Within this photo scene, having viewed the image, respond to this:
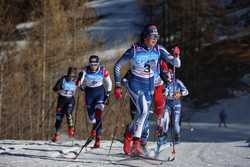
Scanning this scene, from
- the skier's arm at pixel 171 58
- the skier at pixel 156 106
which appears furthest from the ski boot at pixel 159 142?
the skier's arm at pixel 171 58

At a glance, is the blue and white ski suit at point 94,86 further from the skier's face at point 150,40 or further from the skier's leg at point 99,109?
the skier's face at point 150,40

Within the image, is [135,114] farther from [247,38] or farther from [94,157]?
[247,38]

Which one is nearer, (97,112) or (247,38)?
(97,112)

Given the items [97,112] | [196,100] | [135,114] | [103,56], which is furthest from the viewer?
[196,100]

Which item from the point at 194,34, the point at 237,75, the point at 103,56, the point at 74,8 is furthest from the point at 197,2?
the point at 74,8

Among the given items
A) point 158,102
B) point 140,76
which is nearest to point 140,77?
point 140,76

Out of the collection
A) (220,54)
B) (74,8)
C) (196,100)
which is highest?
(74,8)

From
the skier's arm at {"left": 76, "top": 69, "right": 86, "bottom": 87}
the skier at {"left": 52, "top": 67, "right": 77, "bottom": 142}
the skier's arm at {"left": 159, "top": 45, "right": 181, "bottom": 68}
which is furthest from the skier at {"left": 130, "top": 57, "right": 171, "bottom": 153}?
the skier at {"left": 52, "top": 67, "right": 77, "bottom": 142}

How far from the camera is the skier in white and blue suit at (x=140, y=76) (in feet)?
33.7

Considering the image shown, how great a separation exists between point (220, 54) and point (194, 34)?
297cm

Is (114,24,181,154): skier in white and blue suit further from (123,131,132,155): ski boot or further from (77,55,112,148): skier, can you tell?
(77,55,112,148): skier

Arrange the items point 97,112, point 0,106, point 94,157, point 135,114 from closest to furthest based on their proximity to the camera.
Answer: point 94,157
point 135,114
point 97,112
point 0,106

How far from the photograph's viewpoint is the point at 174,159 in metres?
10.2

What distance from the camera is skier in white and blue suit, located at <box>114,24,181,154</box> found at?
10.3 metres
